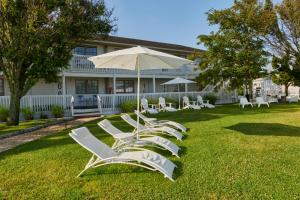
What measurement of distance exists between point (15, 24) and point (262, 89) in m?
34.1

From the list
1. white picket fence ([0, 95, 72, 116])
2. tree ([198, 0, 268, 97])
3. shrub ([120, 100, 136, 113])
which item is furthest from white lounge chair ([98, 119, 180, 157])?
tree ([198, 0, 268, 97])

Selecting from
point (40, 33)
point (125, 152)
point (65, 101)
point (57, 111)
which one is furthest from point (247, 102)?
point (125, 152)

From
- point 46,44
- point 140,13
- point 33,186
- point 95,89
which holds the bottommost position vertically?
point 33,186

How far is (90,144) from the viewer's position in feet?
23.5

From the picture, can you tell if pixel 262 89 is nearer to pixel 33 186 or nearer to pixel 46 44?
pixel 46 44

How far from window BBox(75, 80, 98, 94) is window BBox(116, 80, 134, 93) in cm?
270

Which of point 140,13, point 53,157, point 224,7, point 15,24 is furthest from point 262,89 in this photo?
point 53,157

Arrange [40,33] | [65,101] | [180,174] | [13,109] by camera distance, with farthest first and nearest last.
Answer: [65,101]
[13,109]
[40,33]
[180,174]

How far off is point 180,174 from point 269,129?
23.7 feet

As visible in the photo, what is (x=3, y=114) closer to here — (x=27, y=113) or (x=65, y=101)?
(x=27, y=113)

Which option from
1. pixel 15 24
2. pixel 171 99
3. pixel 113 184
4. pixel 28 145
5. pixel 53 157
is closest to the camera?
pixel 113 184

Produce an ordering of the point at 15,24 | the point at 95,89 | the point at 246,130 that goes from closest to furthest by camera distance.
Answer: the point at 246,130
the point at 15,24
the point at 95,89

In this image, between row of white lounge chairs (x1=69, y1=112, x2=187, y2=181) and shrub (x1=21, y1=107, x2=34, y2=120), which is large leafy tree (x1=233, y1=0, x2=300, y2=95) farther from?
row of white lounge chairs (x1=69, y1=112, x2=187, y2=181)

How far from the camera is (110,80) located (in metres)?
31.0
